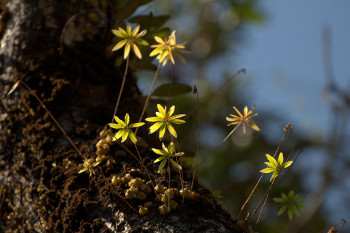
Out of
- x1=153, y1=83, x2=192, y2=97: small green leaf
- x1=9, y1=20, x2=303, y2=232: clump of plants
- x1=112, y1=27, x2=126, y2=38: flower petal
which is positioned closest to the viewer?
x1=9, y1=20, x2=303, y2=232: clump of plants

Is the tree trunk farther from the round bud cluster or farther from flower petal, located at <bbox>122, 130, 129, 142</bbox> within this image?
flower petal, located at <bbox>122, 130, 129, 142</bbox>

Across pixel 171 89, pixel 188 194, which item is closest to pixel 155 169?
pixel 188 194

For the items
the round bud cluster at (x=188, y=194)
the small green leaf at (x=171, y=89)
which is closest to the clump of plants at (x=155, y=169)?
the round bud cluster at (x=188, y=194)

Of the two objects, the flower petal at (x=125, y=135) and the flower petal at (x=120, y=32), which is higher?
the flower petal at (x=120, y=32)

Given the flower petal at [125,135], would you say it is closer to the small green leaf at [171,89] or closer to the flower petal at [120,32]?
the flower petal at [120,32]

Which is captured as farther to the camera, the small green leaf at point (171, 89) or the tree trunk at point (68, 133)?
the small green leaf at point (171, 89)

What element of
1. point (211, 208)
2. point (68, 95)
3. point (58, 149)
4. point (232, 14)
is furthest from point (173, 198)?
point (232, 14)

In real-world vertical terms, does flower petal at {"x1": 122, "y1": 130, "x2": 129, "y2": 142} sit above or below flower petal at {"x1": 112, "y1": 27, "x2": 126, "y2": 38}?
below

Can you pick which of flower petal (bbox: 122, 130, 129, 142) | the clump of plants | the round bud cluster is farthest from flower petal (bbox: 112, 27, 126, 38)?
the round bud cluster

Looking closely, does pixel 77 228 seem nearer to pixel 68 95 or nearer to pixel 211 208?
pixel 211 208

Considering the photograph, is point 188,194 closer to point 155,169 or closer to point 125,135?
point 155,169
